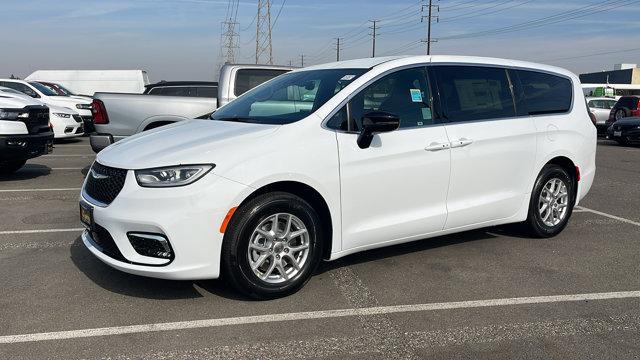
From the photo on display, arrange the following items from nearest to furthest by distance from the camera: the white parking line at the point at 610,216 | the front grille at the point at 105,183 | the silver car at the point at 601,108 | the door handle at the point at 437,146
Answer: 1. the front grille at the point at 105,183
2. the door handle at the point at 437,146
3. the white parking line at the point at 610,216
4. the silver car at the point at 601,108

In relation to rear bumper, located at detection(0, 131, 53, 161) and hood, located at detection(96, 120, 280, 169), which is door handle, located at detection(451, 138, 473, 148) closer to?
hood, located at detection(96, 120, 280, 169)

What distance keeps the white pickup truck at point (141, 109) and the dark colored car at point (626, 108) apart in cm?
1696

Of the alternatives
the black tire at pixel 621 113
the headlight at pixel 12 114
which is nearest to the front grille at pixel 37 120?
the headlight at pixel 12 114

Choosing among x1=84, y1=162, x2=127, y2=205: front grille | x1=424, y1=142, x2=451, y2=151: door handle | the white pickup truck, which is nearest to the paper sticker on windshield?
x1=424, y1=142, x2=451, y2=151: door handle

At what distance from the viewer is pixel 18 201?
734cm

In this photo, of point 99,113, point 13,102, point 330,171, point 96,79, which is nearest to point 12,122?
point 13,102

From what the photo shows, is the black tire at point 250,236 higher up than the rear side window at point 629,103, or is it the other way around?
the rear side window at point 629,103

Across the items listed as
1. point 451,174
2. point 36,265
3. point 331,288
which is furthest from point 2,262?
point 451,174

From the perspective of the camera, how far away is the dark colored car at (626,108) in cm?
1988

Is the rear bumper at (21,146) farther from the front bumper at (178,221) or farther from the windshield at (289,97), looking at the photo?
the front bumper at (178,221)

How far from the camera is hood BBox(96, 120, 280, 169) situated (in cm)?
366

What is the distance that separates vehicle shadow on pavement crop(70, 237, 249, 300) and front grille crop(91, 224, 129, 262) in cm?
37

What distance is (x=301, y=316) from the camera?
3.70 m

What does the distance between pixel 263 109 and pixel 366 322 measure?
6.81ft
